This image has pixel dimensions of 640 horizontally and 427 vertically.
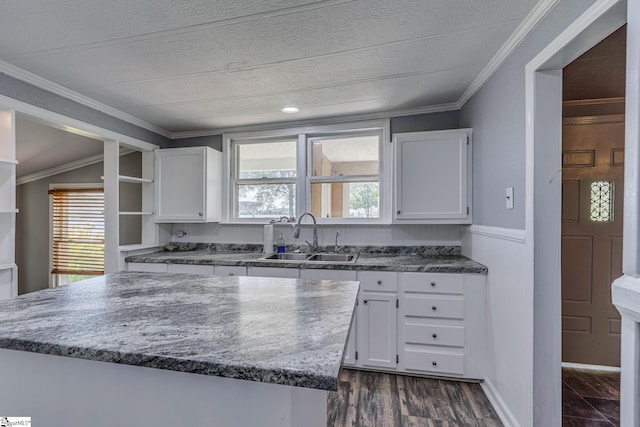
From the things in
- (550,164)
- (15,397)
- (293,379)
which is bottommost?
(15,397)

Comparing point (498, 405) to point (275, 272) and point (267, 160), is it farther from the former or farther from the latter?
point (267, 160)

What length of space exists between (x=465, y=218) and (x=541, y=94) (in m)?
1.19

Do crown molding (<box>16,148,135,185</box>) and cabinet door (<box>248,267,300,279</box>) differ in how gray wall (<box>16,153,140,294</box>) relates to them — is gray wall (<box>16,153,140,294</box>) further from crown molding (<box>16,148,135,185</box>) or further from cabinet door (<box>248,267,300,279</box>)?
cabinet door (<box>248,267,300,279</box>)

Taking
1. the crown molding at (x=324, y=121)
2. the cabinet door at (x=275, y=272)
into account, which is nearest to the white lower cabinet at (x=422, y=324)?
the cabinet door at (x=275, y=272)

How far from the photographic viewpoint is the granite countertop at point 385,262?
2217mm

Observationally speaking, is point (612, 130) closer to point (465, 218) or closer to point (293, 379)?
point (465, 218)

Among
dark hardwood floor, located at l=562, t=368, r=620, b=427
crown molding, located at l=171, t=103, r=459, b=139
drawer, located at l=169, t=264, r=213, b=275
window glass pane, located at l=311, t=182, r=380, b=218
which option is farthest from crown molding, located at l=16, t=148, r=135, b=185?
dark hardwood floor, located at l=562, t=368, r=620, b=427

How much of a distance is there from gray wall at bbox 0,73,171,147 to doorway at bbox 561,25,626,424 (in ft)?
12.5

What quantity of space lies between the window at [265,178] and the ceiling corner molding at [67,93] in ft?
3.21

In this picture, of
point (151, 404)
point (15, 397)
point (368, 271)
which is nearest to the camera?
point (151, 404)

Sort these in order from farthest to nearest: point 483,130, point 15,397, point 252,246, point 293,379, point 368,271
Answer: point 252,246 < point 368,271 < point 483,130 < point 15,397 < point 293,379

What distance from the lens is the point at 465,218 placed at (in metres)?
2.47

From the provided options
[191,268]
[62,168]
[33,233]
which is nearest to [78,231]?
[33,233]

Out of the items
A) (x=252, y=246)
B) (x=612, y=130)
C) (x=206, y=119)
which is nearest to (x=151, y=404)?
(x=252, y=246)
